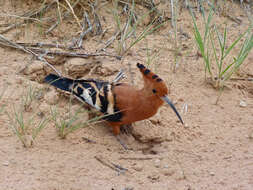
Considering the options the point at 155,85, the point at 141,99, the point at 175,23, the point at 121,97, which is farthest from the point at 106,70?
the point at 175,23

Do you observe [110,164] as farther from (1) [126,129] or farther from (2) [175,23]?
(2) [175,23]

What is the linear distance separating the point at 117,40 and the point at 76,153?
2.11 m

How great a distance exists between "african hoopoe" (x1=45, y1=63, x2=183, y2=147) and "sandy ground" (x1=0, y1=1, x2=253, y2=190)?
18 centimetres

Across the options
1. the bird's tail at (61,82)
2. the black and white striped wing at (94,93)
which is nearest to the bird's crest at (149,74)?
the black and white striped wing at (94,93)

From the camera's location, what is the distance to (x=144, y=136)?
145 inches

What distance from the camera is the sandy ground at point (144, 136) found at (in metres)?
2.78

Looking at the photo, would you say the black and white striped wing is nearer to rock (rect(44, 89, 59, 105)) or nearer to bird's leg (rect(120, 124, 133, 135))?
A: rock (rect(44, 89, 59, 105))

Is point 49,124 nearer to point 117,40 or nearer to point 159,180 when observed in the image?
point 159,180

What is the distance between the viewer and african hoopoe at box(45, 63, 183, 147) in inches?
135

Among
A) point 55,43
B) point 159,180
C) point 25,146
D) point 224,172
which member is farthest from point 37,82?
point 224,172

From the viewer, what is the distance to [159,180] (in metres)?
2.88

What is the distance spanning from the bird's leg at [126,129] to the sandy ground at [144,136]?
0.22 feet

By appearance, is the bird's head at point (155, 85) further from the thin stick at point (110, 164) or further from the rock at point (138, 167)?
the thin stick at point (110, 164)

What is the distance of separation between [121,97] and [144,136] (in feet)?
1.57
